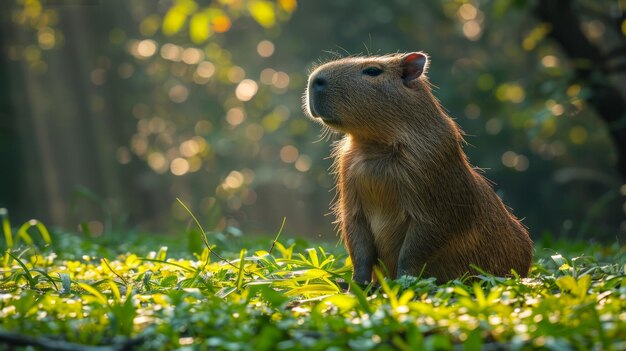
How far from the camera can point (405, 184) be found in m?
3.99

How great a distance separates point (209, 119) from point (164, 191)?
5298 millimetres

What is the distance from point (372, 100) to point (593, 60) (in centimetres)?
481

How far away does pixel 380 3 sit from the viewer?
22484mm

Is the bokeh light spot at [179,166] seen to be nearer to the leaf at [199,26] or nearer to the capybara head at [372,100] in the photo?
the leaf at [199,26]

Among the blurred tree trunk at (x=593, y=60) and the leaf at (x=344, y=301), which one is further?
the blurred tree trunk at (x=593, y=60)

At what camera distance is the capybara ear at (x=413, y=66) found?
14.2ft

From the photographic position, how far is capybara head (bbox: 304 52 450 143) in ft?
13.7

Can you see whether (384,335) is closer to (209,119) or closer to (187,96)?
(209,119)

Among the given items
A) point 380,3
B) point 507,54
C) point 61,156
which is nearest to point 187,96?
point 61,156

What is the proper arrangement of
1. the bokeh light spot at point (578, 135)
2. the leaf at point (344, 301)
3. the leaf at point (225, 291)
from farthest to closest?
1. the bokeh light spot at point (578, 135)
2. the leaf at point (225, 291)
3. the leaf at point (344, 301)

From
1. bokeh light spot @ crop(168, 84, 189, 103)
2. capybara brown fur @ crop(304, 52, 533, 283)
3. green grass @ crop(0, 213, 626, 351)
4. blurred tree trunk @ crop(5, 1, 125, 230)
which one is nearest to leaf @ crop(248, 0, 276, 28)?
capybara brown fur @ crop(304, 52, 533, 283)

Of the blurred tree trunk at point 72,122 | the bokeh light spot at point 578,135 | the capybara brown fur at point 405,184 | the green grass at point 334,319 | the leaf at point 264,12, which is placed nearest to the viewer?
the green grass at point 334,319

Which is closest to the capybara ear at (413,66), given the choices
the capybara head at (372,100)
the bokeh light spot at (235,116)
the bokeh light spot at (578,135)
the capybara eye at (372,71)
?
the capybara head at (372,100)

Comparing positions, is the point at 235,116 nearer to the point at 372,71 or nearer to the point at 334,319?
the point at 372,71
